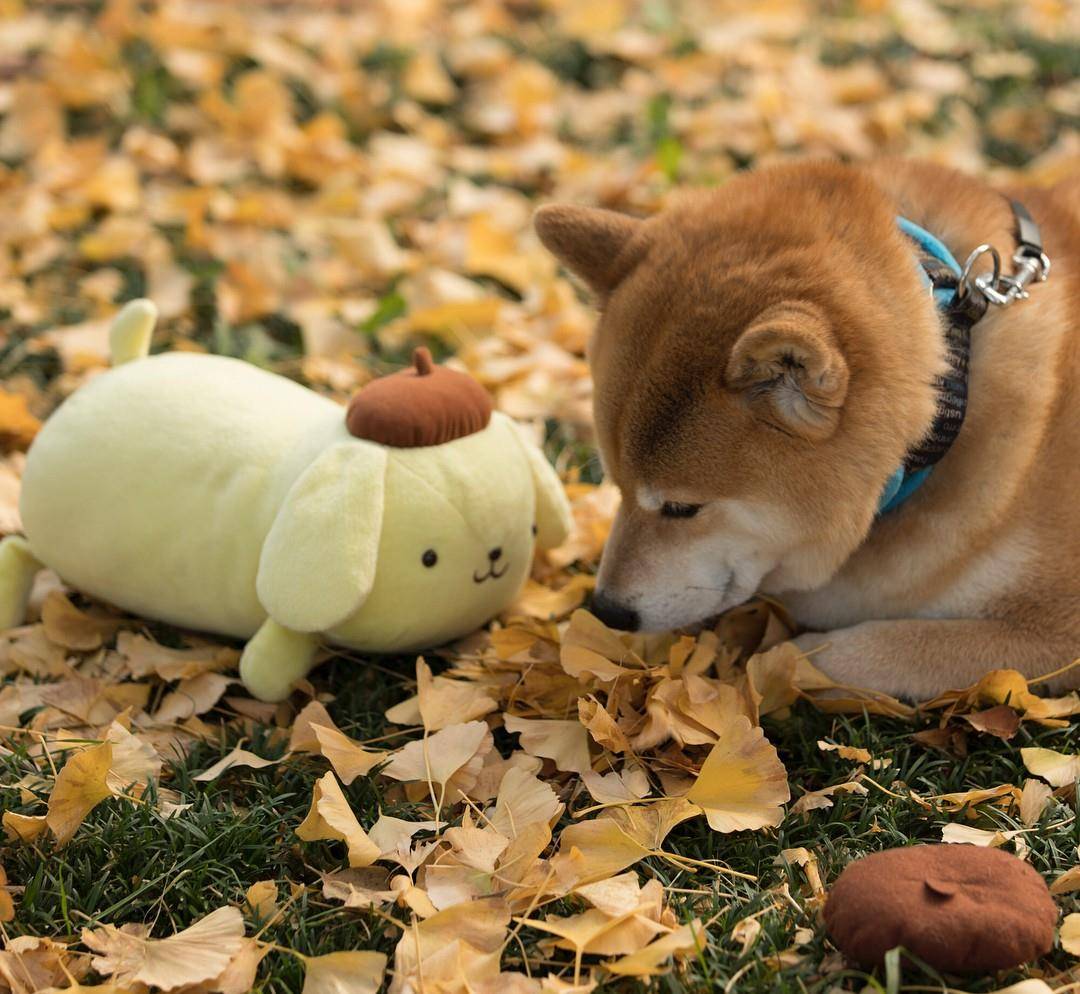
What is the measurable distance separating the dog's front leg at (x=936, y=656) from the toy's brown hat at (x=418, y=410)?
86 cm

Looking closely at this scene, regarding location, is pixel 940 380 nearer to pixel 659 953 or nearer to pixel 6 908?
pixel 659 953

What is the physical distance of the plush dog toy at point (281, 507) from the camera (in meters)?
2.35

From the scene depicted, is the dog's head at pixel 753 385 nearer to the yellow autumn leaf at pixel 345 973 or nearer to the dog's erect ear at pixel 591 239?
the dog's erect ear at pixel 591 239

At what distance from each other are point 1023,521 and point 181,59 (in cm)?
435

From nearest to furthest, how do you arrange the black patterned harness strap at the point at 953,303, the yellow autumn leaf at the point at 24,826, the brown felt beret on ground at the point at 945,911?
the brown felt beret on ground at the point at 945,911 → the yellow autumn leaf at the point at 24,826 → the black patterned harness strap at the point at 953,303

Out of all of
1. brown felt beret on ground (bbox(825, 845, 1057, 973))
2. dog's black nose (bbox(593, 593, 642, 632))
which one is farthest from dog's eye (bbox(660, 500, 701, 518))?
brown felt beret on ground (bbox(825, 845, 1057, 973))

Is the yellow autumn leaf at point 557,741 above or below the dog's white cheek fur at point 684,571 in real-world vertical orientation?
below

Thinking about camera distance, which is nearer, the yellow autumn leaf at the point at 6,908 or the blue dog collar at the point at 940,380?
the yellow autumn leaf at the point at 6,908

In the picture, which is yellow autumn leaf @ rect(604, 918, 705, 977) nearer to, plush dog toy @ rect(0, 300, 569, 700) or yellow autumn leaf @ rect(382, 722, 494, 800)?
yellow autumn leaf @ rect(382, 722, 494, 800)

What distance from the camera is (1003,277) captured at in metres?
2.53

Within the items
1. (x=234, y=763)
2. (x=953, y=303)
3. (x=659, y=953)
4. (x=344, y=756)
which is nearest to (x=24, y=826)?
(x=234, y=763)

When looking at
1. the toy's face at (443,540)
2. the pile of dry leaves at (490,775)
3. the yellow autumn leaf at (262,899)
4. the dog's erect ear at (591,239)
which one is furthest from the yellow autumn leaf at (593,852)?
the dog's erect ear at (591,239)

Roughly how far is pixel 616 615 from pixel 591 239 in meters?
0.79

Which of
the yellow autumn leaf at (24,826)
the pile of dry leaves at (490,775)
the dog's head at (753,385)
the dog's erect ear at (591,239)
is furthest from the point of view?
the dog's erect ear at (591,239)
